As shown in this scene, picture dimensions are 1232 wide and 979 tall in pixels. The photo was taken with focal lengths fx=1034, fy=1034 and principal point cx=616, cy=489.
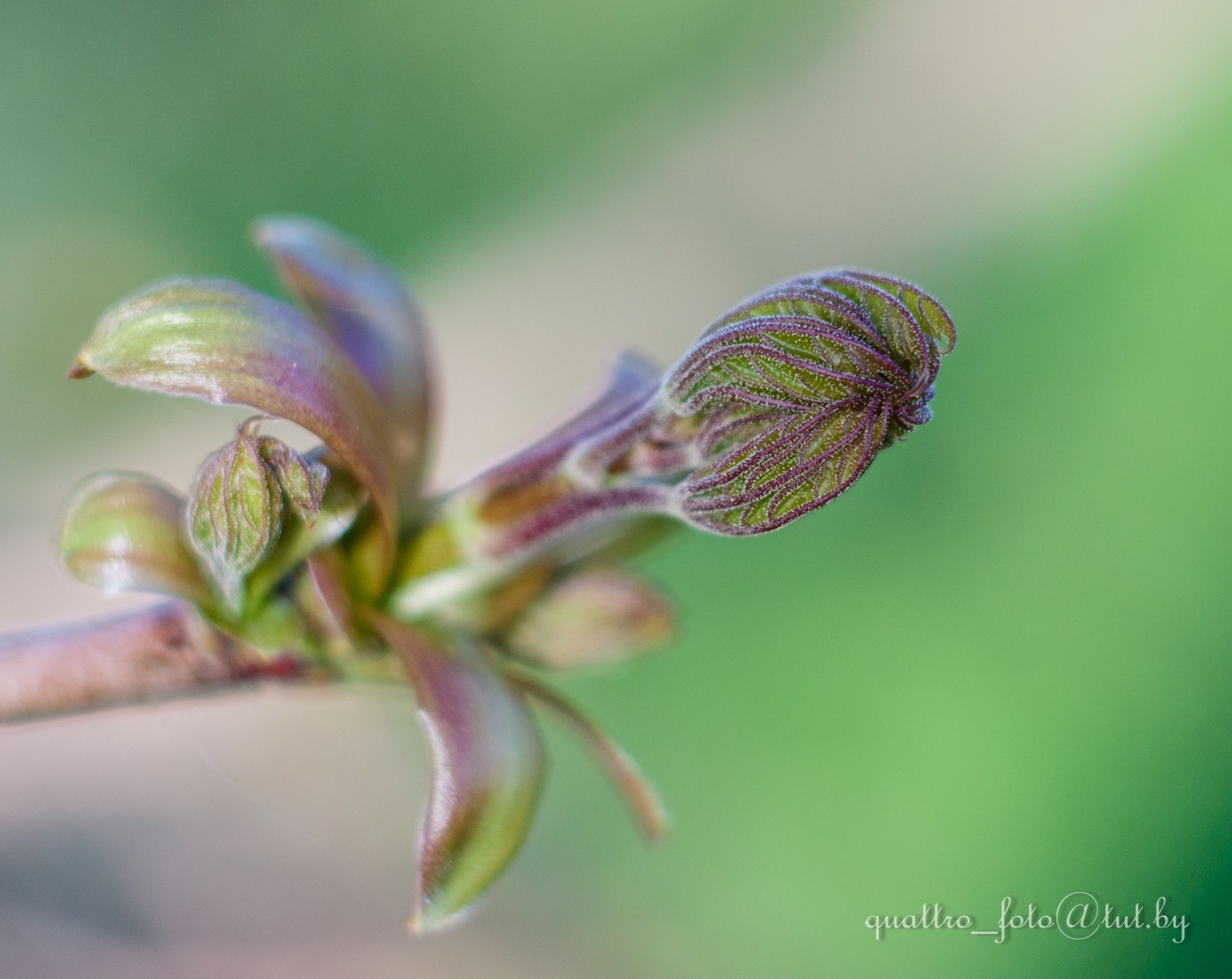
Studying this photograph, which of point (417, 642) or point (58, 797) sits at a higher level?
point (417, 642)

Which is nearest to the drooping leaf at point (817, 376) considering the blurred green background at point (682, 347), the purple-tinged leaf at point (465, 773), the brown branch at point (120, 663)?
the purple-tinged leaf at point (465, 773)

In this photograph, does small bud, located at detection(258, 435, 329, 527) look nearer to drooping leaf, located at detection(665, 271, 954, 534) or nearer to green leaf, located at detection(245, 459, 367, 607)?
green leaf, located at detection(245, 459, 367, 607)

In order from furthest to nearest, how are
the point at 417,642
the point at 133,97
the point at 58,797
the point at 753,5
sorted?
the point at 753,5, the point at 133,97, the point at 58,797, the point at 417,642

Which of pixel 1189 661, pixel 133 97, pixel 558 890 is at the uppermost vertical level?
pixel 133 97

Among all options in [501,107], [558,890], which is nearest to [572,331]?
[501,107]

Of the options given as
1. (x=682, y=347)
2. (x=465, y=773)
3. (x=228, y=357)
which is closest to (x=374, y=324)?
(x=228, y=357)

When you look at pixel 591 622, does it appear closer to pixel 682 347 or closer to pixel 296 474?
pixel 296 474

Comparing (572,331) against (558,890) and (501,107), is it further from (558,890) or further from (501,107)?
(558,890)

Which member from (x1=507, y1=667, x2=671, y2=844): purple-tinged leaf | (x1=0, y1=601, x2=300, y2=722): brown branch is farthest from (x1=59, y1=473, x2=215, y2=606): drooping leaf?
(x1=507, y1=667, x2=671, y2=844): purple-tinged leaf
